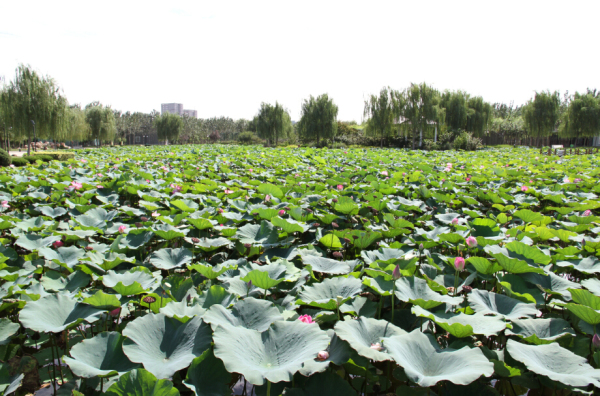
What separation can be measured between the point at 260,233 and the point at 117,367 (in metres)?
1.16

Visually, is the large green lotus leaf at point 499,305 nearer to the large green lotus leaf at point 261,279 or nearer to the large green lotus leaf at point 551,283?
the large green lotus leaf at point 551,283

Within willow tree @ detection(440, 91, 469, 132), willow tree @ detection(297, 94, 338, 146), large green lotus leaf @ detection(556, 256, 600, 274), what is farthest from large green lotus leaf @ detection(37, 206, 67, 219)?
willow tree @ detection(440, 91, 469, 132)

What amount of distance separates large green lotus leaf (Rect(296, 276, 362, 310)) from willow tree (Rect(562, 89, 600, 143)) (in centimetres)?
3473

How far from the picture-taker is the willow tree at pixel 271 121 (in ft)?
116

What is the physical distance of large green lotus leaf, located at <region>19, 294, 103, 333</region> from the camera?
1103mm

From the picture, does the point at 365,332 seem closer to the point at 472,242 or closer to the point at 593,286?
the point at 472,242

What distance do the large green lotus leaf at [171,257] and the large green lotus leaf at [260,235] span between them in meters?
0.33

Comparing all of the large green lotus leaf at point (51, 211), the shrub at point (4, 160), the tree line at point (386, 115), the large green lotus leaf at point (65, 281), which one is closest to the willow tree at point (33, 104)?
the tree line at point (386, 115)

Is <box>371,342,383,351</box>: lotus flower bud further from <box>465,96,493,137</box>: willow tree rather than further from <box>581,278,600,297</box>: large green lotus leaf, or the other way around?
<box>465,96,493,137</box>: willow tree

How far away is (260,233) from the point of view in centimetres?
207

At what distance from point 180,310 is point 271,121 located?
35.6 meters

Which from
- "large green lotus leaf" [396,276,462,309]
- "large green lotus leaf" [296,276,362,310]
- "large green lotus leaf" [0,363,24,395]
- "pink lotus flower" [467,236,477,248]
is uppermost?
"pink lotus flower" [467,236,477,248]

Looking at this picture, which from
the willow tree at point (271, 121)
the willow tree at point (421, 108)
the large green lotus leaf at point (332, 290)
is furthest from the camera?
the willow tree at point (271, 121)

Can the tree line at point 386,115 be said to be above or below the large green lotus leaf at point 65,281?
above
